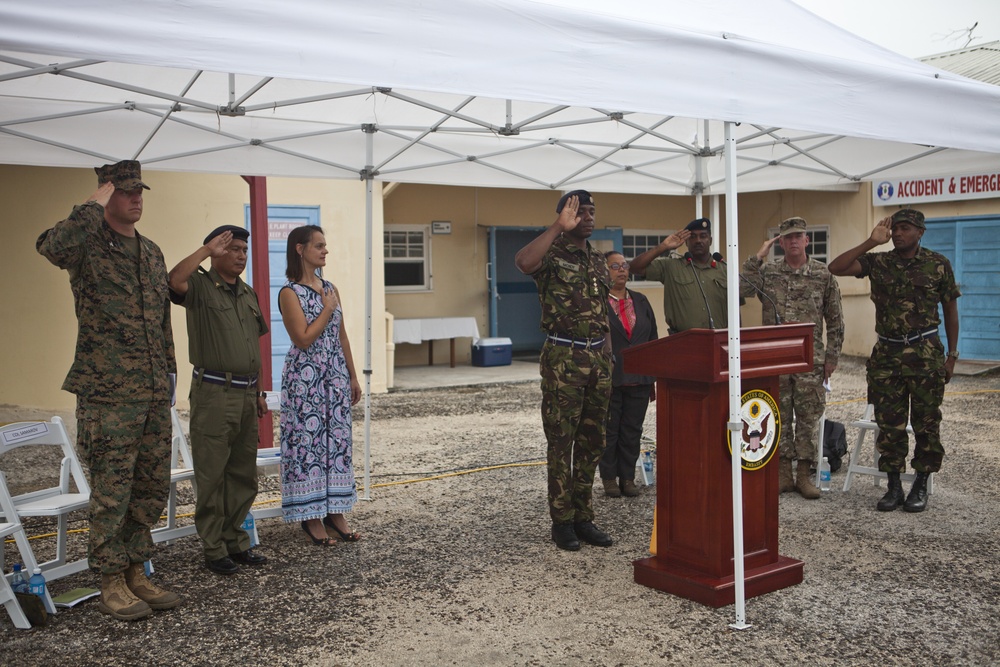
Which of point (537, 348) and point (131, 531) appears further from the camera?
point (537, 348)

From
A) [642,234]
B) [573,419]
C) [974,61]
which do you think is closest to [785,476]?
[573,419]

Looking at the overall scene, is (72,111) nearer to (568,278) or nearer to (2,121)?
(2,121)

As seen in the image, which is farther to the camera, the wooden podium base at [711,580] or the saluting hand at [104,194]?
the wooden podium base at [711,580]

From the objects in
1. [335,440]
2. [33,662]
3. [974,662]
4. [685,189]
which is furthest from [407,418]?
[974,662]

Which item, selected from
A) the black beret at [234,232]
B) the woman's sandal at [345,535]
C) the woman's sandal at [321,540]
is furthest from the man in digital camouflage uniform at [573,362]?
the black beret at [234,232]

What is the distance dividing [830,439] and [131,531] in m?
5.11

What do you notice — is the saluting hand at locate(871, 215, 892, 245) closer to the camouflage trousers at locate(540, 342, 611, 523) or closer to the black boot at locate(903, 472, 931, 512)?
the black boot at locate(903, 472, 931, 512)

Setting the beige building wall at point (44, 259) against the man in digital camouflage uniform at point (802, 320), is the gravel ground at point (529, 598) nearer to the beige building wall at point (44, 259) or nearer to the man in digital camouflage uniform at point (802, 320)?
the man in digital camouflage uniform at point (802, 320)

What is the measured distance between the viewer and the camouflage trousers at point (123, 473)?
391cm

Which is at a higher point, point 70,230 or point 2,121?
point 2,121

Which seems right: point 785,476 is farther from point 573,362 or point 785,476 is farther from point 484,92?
point 484,92

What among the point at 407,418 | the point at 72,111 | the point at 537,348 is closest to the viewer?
the point at 72,111

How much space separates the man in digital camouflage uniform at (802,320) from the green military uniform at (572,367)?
1.61m

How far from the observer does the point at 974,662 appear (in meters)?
3.54
